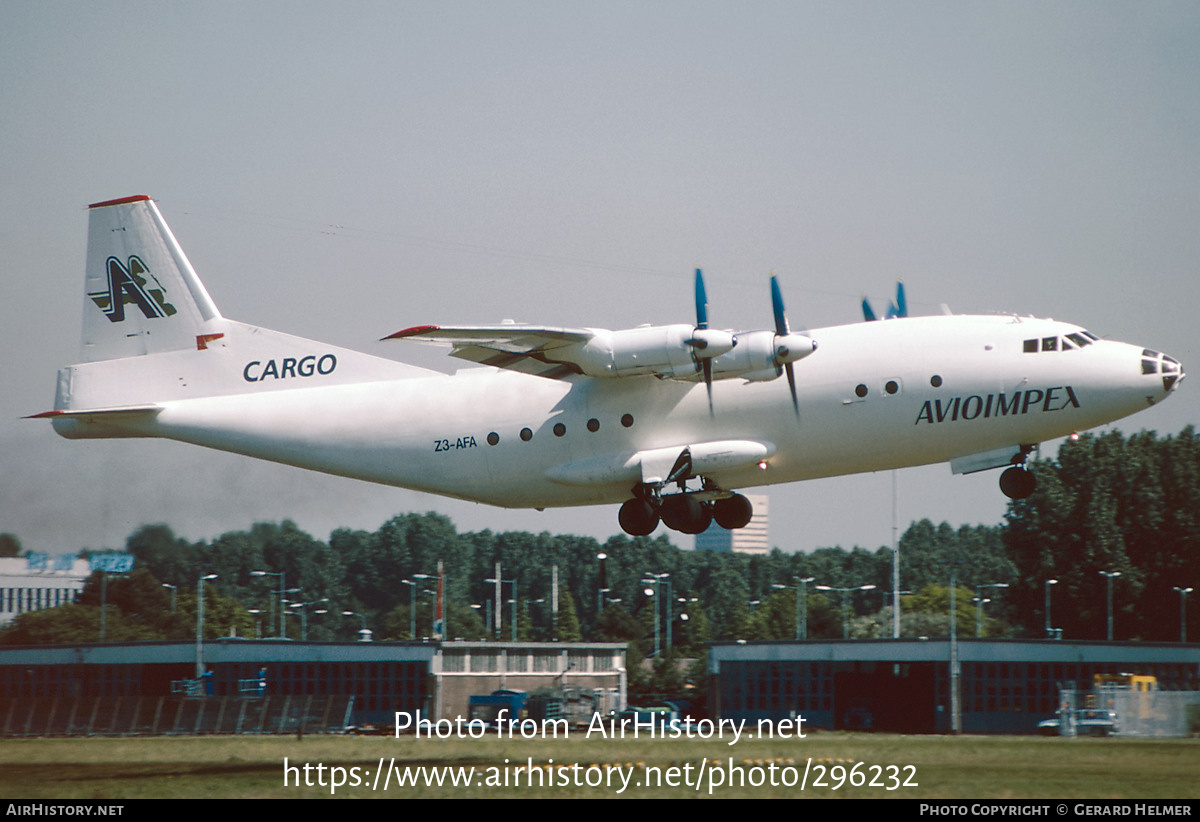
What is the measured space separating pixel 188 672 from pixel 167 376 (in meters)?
20.2

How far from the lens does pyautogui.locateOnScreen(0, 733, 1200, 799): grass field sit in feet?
76.0


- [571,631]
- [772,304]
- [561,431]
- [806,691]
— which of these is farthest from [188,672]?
[571,631]

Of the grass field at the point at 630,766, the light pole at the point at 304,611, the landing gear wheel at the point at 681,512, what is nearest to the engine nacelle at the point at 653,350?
the landing gear wheel at the point at 681,512

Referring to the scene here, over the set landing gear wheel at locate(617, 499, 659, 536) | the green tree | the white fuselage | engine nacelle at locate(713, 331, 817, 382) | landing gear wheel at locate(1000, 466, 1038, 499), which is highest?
engine nacelle at locate(713, 331, 817, 382)

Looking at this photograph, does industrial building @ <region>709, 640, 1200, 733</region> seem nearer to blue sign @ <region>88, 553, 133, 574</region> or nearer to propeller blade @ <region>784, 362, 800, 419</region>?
propeller blade @ <region>784, 362, 800, 419</region>

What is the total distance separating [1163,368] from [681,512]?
9304 millimetres

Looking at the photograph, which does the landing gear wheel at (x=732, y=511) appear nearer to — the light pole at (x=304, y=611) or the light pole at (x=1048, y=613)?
the light pole at (x=1048, y=613)

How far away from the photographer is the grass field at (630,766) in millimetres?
23156

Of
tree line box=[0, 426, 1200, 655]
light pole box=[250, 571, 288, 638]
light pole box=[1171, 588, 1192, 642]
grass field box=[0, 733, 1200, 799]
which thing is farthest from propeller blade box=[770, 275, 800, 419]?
light pole box=[1171, 588, 1192, 642]

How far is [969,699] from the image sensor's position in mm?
42625

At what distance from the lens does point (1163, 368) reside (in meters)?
23.9

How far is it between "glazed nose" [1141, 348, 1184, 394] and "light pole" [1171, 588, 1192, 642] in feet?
141

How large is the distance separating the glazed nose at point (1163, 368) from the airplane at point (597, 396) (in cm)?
5

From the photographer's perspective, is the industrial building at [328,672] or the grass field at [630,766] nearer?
the grass field at [630,766]
